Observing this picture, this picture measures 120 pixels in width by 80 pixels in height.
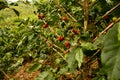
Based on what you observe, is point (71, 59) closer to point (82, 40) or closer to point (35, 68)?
point (82, 40)

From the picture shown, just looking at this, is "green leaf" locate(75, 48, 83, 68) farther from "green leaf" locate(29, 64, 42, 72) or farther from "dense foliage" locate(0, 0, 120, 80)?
"green leaf" locate(29, 64, 42, 72)

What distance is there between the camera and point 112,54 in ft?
3.14

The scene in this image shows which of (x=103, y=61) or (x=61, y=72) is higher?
(x=61, y=72)

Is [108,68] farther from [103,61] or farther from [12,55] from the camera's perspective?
[12,55]

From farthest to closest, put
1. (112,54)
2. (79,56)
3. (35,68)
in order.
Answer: (35,68) < (79,56) < (112,54)

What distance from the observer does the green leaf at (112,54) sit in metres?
0.94

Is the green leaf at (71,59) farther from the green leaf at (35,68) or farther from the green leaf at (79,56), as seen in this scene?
the green leaf at (35,68)

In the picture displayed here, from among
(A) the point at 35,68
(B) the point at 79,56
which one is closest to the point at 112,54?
(B) the point at 79,56

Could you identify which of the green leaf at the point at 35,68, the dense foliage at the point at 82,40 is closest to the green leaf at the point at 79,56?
the dense foliage at the point at 82,40

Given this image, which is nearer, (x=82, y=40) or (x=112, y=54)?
(x=112, y=54)

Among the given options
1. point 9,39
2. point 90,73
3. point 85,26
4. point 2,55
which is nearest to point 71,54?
point 85,26

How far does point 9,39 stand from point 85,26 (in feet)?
15.5

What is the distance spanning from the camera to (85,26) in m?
1.76

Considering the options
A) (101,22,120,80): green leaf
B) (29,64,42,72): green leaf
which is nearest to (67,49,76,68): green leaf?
(101,22,120,80): green leaf
